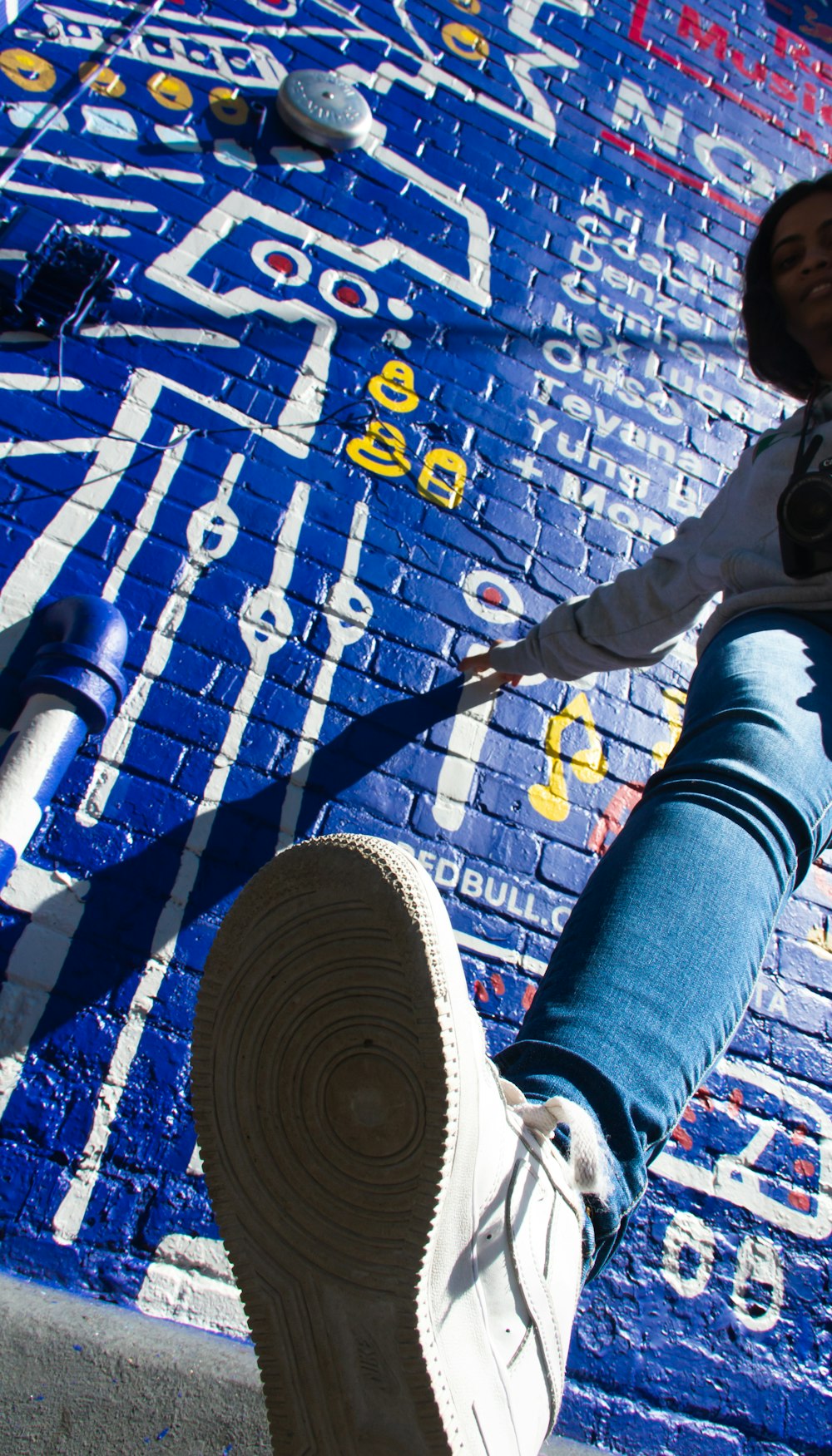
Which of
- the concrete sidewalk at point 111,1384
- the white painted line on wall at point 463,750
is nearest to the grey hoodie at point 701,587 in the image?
the white painted line on wall at point 463,750

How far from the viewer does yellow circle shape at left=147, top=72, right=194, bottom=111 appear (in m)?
2.50

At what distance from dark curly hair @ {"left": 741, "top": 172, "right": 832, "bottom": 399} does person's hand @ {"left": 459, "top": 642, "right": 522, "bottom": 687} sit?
34.2 inches

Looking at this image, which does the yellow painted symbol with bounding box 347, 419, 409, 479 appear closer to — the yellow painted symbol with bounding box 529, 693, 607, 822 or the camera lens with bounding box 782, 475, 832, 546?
the yellow painted symbol with bounding box 529, 693, 607, 822

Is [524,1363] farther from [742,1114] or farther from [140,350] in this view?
[140,350]

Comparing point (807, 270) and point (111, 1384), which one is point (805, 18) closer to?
point (807, 270)

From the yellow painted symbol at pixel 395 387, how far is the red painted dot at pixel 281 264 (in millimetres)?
359

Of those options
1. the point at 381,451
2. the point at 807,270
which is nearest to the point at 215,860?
the point at 381,451

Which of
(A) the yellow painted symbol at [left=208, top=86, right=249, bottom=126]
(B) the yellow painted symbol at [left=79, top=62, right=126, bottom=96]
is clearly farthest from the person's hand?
(B) the yellow painted symbol at [left=79, top=62, right=126, bottom=96]

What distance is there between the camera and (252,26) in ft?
9.01

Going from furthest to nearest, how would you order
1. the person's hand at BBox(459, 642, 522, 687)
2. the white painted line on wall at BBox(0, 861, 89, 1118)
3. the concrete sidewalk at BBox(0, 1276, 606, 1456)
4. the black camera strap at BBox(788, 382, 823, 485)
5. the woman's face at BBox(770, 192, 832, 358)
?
the person's hand at BBox(459, 642, 522, 687) < the woman's face at BBox(770, 192, 832, 358) < the white painted line on wall at BBox(0, 861, 89, 1118) < the black camera strap at BBox(788, 382, 823, 485) < the concrete sidewalk at BBox(0, 1276, 606, 1456)

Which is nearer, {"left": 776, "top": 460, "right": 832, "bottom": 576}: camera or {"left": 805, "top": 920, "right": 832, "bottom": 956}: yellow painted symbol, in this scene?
{"left": 776, "top": 460, "right": 832, "bottom": 576}: camera

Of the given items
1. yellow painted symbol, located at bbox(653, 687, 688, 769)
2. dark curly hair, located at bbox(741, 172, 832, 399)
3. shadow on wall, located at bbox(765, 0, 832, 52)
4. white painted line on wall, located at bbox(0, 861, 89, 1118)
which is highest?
shadow on wall, located at bbox(765, 0, 832, 52)

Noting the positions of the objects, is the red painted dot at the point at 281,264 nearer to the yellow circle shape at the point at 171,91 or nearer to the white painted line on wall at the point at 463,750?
the yellow circle shape at the point at 171,91

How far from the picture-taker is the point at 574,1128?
751 mm
